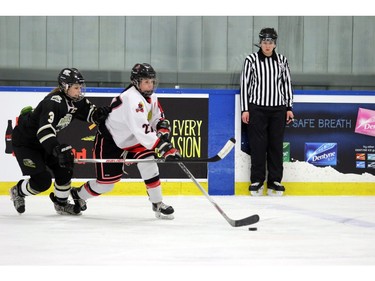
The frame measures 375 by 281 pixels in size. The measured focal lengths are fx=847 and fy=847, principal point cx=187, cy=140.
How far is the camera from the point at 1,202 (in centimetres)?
532

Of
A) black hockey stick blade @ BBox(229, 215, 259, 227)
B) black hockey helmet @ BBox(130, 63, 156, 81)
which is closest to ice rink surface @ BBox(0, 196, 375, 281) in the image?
black hockey stick blade @ BBox(229, 215, 259, 227)

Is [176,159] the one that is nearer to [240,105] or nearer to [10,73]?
[240,105]

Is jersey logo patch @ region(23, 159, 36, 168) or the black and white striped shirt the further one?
the black and white striped shirt

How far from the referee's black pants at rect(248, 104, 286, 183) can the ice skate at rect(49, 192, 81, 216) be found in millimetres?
1817

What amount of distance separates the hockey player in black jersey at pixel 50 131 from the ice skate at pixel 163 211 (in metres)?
0.44

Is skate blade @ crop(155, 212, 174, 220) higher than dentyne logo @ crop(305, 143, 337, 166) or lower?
lower

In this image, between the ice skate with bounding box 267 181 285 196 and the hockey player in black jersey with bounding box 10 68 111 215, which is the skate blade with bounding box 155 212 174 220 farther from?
the ice skate with bounding box 267 181 285 196

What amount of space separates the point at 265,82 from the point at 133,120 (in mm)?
2024

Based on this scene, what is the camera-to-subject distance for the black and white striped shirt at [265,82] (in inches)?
237

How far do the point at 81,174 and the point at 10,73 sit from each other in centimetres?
152

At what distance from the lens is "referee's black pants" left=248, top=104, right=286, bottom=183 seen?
19.6 ft

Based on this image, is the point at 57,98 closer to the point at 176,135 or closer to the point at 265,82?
the point at 176,135

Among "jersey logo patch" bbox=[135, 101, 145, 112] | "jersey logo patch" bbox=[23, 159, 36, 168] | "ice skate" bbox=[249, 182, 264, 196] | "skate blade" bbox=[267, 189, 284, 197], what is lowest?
"skate blade" bbox=[267, 189, 284, 197]

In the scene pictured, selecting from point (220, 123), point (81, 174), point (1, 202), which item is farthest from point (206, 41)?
point (1, 202)
